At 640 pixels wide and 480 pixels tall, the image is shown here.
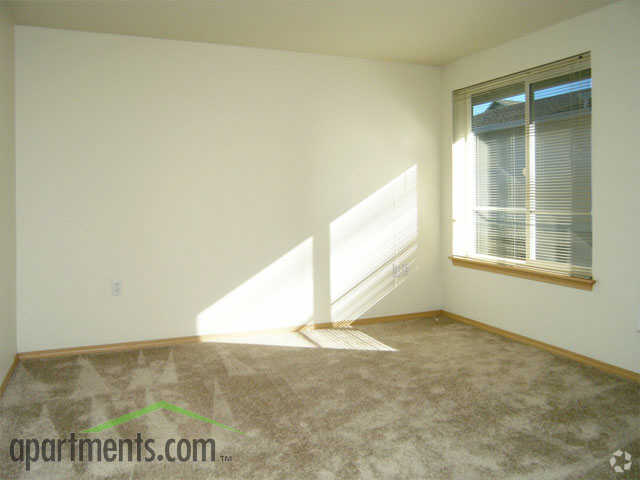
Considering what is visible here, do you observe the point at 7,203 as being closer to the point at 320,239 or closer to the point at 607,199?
the point at 320,239

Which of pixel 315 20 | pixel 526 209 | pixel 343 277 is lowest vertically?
pixel 343 277

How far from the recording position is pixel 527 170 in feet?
14.0

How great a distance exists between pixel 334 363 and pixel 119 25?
3154 mm

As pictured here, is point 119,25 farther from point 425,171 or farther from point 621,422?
point 621,422

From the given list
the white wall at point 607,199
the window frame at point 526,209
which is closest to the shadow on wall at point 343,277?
the window frame at point 526,209

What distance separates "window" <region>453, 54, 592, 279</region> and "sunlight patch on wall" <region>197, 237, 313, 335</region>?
1.69 m

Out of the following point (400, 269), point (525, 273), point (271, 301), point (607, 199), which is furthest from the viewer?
point (400, 269)

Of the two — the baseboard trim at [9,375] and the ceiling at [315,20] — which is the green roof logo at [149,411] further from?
the ceiling at [315,20]

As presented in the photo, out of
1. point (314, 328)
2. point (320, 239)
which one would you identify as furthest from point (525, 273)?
point (314, 328)

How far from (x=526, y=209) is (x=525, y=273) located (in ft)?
1.86

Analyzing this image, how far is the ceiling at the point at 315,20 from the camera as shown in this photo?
3.46 meters

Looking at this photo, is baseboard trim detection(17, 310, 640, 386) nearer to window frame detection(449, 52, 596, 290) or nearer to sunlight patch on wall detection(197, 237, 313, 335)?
sunlight patch on wall detection(197, 237, 313, 335)

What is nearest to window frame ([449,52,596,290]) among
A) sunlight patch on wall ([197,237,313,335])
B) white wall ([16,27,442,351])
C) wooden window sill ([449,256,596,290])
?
wooden window sill ([449,256,596,290])

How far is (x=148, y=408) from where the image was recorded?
2.96 meters
